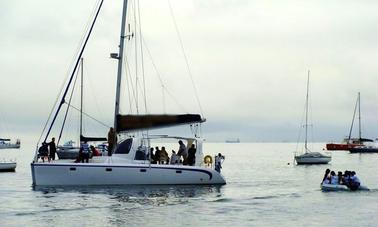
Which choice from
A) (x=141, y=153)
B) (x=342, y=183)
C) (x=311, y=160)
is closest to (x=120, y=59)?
(x=141, y=153)

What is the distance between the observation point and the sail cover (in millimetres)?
40000

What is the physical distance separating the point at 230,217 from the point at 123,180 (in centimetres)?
1130

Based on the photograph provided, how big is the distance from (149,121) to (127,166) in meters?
3.11

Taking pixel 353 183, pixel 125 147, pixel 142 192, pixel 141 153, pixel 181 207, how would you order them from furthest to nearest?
pixel 353 183 → pixel 141 153 → pixel 125 147 → pixel 142 192 → pixel 181 207

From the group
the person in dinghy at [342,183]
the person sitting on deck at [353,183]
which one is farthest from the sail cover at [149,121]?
the person sitting on deck at [353,183]

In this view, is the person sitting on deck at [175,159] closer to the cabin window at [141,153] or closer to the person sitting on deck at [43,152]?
the cabin window at [141,153]

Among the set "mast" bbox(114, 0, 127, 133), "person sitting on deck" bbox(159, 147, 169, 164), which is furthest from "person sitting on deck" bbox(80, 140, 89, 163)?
"person sitting on deck" bbox(159, 147, 169, 164)

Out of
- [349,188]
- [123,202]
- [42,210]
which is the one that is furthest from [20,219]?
[349,188]

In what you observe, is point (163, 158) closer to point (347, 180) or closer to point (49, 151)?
point (49, 151)

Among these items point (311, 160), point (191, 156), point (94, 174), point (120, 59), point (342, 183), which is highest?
point (120, 59)

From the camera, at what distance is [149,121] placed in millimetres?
39969

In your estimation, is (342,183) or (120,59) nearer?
(120,59)

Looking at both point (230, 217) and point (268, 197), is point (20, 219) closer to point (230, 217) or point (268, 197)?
point (230, 217)

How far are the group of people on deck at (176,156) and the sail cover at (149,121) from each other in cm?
250
